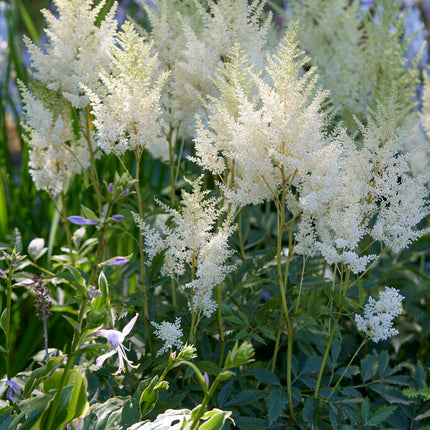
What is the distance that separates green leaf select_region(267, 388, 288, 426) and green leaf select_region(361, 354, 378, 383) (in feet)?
1.14

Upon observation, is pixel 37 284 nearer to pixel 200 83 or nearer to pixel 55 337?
pixel 200 83

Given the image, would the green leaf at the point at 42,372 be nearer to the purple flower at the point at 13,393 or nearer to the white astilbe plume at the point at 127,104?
the purple flower at the point at 13,393

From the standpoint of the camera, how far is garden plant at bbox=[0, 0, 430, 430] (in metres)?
1.18

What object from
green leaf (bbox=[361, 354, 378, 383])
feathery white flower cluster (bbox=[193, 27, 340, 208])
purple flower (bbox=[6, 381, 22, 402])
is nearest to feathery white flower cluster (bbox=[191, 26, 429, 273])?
feathery white flower cluster (bbox=[193, 27, 340, 208])

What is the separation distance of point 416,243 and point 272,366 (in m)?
0.81

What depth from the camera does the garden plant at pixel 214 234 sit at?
3.87 ft

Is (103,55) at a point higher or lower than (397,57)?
lower

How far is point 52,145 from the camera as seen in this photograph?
1654 mm

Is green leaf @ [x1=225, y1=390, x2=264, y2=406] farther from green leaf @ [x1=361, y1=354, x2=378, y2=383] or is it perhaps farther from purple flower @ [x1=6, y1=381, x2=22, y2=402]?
purple flower @ [x1=6, y1=381, x2=22, y2=402]

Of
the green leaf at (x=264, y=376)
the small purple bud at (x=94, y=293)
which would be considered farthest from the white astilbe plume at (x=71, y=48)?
the green leaf at (x=264, y=376)

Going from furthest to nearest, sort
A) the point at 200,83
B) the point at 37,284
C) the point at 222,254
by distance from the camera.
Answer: the point at 200,83, the point at 222,254, the point at 37,284

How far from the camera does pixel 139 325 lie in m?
1.70

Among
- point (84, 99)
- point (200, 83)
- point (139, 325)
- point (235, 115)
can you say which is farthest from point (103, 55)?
point (139, 325)

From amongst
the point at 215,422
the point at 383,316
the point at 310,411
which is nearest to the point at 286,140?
the point at 383,316
